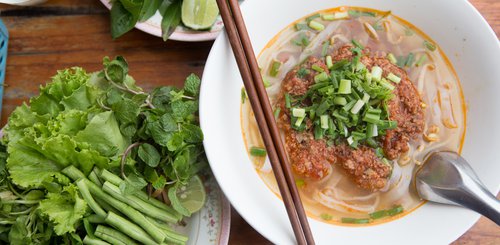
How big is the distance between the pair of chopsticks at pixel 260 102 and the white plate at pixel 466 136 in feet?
0.25

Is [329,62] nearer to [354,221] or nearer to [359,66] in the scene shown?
[359,66]

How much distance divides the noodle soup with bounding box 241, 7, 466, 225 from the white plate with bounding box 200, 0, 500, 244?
0.06 meters

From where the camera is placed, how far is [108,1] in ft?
7.69

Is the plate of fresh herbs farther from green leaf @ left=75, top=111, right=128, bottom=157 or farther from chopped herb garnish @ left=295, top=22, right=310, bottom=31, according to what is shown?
chopped herb garnish @ left=295, top=22, right=310, bottom=31

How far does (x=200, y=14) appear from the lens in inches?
89.7

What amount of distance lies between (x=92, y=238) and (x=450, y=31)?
186cm

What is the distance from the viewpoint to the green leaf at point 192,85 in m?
2.08

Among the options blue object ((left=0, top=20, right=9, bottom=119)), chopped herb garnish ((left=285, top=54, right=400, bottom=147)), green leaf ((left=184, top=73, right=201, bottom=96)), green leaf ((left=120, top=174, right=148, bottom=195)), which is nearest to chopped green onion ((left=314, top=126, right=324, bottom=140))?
chopped herb garnish ((left=285, top=54, right=400, bottom=147))

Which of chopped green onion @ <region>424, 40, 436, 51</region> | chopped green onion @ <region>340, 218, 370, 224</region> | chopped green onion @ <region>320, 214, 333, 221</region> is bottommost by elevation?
chopped green onion @ <region>320, 214, 333, 221</region>

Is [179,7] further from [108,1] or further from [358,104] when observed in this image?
[358,104]

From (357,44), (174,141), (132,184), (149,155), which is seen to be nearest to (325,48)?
(357,44)

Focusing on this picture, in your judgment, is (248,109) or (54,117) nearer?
(54,117)

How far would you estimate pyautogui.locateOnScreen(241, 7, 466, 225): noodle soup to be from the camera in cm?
211

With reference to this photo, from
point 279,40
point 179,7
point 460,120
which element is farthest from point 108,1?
point 460,120
